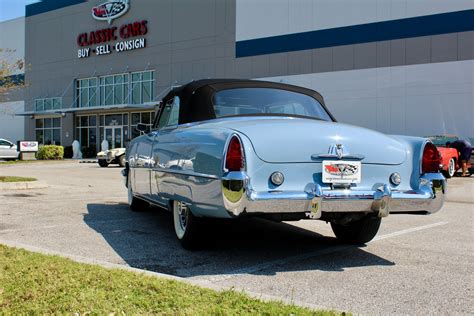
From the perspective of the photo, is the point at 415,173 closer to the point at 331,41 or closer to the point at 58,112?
the point at 331,41

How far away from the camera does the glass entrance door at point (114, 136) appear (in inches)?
1528

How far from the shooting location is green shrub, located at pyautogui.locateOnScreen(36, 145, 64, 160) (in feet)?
111

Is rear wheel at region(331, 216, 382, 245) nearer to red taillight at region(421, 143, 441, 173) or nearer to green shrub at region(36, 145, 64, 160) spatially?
red taillight at region(421, 143, 441, 173)

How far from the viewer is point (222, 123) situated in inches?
201

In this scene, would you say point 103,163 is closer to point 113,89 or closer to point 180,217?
point 113,89

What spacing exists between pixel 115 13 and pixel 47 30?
875cm

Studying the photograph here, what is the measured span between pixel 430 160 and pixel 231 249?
2281mm

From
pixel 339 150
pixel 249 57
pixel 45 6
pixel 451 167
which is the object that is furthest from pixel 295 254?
pixel 45 6

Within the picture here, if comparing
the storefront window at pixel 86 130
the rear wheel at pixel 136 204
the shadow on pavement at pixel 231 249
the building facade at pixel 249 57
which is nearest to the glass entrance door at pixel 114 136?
the building facade at pixel 249 57

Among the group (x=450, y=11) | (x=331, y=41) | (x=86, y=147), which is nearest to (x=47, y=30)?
(x=86, y=147)

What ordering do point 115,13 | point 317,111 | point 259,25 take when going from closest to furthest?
point 317,111 < point 259,25 < point 115,13

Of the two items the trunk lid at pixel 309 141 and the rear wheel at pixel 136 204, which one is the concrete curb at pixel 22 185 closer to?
the rear wheel at pixel 136 204

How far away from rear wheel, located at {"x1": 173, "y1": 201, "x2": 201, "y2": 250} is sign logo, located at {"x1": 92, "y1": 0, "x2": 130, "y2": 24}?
115 feet

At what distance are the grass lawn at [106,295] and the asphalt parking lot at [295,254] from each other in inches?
20.9
